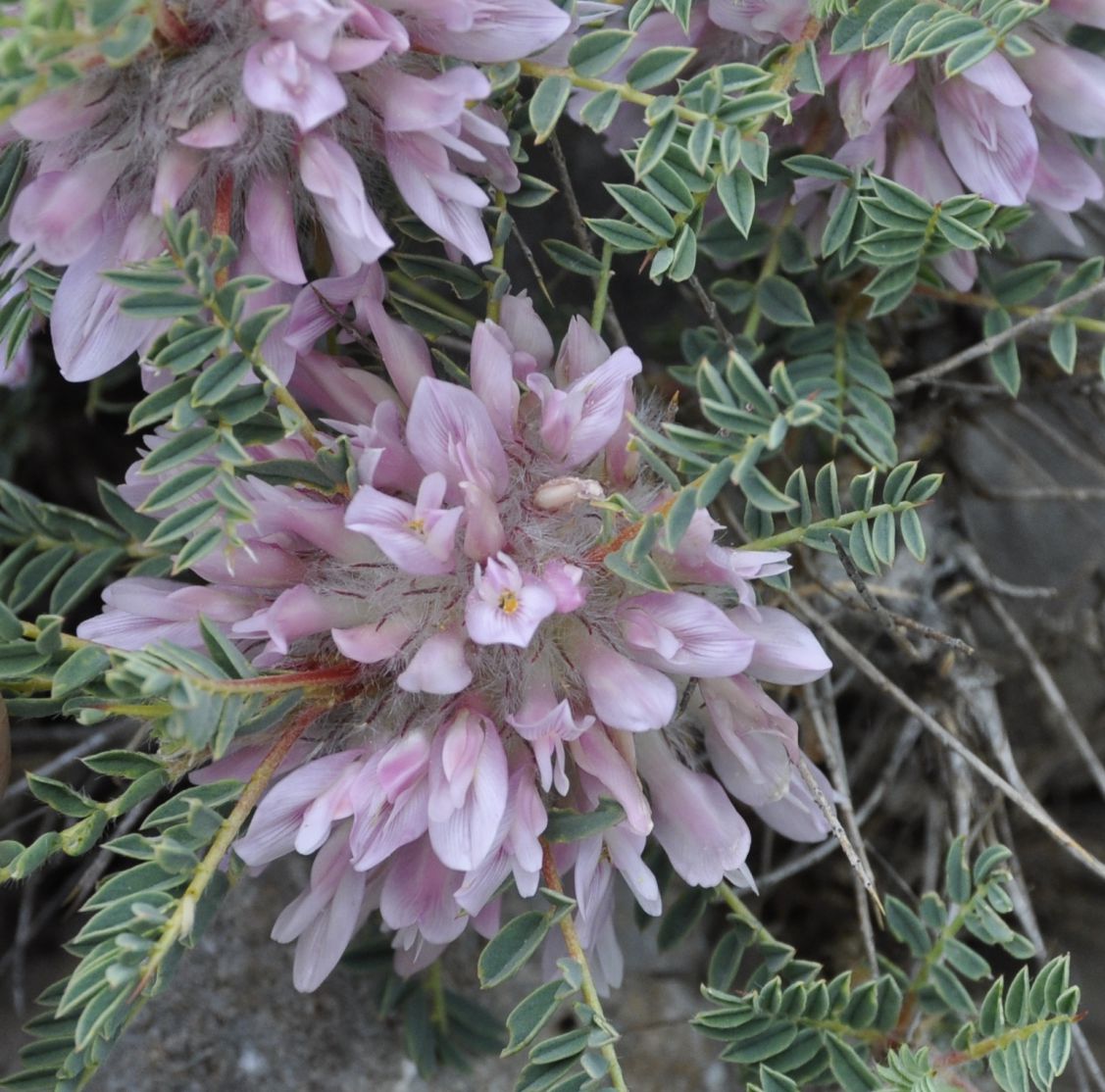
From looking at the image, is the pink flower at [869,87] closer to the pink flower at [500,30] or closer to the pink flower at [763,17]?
the pink flower at [763,17]

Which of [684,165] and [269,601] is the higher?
[684,165]

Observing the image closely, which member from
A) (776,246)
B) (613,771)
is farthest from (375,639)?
(776,246)

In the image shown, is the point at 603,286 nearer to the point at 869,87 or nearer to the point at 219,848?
the point at 869,87

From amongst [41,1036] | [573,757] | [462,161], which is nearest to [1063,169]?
[462,161]

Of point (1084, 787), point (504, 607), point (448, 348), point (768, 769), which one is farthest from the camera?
point (1084, 787)

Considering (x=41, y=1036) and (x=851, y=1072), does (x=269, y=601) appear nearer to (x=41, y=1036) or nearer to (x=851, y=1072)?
(x=41, y=1036)

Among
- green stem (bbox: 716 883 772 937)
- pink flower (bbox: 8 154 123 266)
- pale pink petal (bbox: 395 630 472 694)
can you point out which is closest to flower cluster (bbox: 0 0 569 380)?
pink flower (bbox: 8 154 123 266)

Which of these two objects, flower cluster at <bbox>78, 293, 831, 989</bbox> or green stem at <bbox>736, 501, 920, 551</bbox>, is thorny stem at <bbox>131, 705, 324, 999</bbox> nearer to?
flower cluster at <bbox>78, 293, 831, 989</bbox>

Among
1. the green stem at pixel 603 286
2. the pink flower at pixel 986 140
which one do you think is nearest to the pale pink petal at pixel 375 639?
the green stem at pixel 603 286
